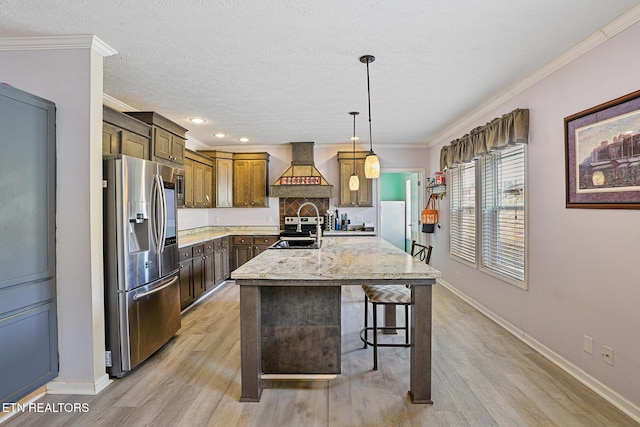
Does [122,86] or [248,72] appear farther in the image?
[122,86]

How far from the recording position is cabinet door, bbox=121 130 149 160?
3021 mm

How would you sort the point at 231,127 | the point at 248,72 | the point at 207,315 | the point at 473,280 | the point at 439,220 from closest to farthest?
1. the point at 248,72
2. the point at 207,315
3. the point at 473,280
4. the point at 231,127
5. the point at 439,220

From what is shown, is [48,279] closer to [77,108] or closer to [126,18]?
[77,108]

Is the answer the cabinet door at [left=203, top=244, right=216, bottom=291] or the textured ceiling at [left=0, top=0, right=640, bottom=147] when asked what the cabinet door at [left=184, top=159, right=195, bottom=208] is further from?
the textured ceiling at [left=0, top=0, right=640, bottom=147]

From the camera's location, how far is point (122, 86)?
3270 mm

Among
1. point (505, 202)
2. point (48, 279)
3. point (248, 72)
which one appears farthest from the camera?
point (505, 202)

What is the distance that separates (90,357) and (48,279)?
617mm

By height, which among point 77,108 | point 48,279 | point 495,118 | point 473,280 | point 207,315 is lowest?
point 207,315

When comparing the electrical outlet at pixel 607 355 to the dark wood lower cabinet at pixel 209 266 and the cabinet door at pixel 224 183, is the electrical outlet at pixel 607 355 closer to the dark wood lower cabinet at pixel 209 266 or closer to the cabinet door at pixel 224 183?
the dark wood lower cabinet at pixel 209 266

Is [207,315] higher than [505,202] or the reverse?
the reverse

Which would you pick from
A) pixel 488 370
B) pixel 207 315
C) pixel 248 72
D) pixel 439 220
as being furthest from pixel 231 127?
pixel 488 370

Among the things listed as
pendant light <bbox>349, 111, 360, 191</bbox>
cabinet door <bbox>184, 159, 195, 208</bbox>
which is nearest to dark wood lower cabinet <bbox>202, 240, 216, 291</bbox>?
cabinet door <bbox>184, 159, 195, 208</bbox>

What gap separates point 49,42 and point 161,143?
4.55 ft

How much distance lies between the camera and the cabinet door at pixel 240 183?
6.16 metres
